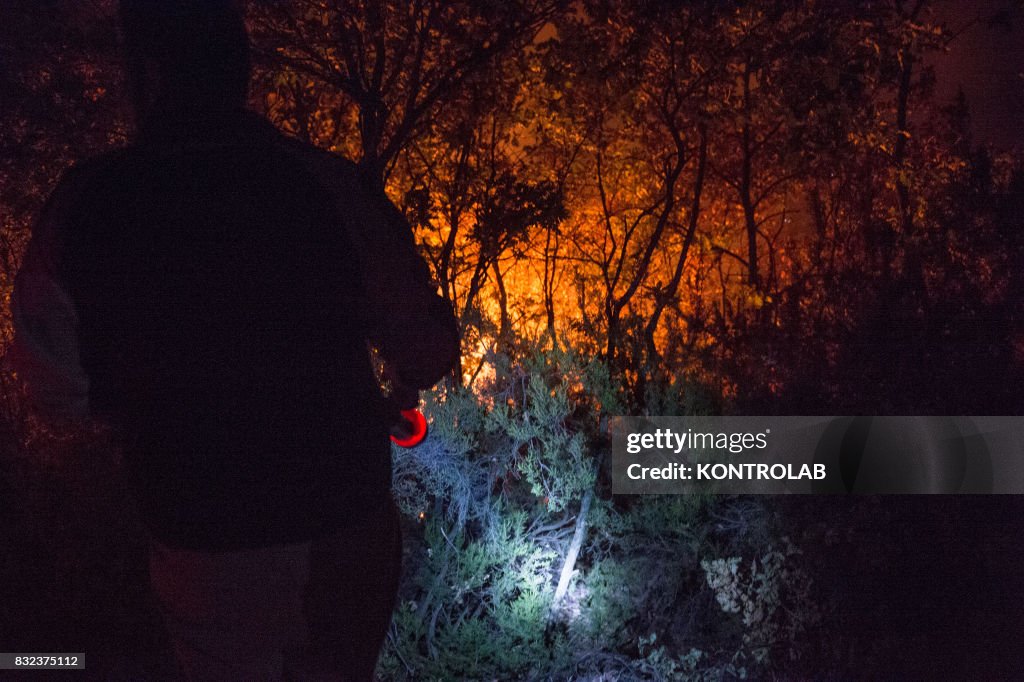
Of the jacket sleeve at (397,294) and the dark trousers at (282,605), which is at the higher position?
the jacket sleeve at (397,294)

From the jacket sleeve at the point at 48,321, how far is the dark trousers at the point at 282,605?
337 millimetres

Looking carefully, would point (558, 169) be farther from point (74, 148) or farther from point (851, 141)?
point (74, 148)

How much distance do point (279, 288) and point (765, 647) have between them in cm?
291

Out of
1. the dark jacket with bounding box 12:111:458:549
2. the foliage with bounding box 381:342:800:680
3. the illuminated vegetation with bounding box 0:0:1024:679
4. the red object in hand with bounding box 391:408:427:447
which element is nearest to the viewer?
the dark jacket with bounding box 12:111:458:549

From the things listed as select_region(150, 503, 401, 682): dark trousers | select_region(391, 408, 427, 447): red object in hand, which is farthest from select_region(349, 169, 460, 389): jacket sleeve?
select_region(150, 503, 401, 682): dark trousers

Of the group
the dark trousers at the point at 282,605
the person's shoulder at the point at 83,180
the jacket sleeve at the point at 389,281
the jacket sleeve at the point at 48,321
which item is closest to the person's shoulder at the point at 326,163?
the jacket sleeve at the point at 389,281

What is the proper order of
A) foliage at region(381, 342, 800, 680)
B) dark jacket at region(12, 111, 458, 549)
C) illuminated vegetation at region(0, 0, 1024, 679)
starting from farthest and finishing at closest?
illuminated vegetation at region(0, 0, 1024, 679) → foliage at region(381, 342, 800, 680) → dark jacket at region(12, 111, 458, 549)

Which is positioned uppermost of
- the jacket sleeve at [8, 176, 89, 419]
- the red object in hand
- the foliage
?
the jacket sleeve at [8, 176, 89, 419]

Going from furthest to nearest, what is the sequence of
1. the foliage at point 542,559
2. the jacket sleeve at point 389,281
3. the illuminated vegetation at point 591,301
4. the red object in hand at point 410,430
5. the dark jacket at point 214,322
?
1. the illuminated vegetation at point 591,301
2. the foliage at point 542,559
3. the red object in hand at point 410,430
4. the jacket sleeve at point 389,281
5. the dark jacket at point 214,322

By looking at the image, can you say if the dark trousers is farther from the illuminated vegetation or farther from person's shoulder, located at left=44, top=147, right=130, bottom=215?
the illuminated vegetation

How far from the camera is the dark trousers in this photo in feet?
4.70

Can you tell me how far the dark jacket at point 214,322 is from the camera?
1371 millimetres

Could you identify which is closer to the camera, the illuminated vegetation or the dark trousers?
the dark trousers

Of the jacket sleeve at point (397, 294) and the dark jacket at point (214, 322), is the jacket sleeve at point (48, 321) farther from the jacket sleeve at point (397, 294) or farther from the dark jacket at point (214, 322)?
the jacket sleeve at point (397, 294)
